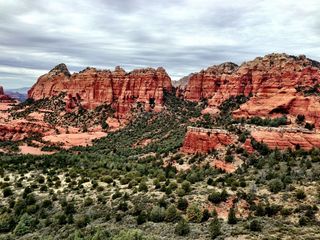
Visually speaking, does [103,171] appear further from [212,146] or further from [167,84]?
[167,84]

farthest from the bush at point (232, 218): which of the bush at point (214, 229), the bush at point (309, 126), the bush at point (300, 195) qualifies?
the bush at point (309, 126)

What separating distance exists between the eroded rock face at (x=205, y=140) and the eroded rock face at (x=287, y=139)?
17.5 ft

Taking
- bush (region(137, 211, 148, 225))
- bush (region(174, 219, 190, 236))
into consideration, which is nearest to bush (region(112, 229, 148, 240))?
bush (region(174, 219, 190, 236))

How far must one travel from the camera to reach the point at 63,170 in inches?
3041

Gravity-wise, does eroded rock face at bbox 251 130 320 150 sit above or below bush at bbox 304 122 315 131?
below

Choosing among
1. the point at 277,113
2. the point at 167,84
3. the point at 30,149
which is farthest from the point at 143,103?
the point at 277,113

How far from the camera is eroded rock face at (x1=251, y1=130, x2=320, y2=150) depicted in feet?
228

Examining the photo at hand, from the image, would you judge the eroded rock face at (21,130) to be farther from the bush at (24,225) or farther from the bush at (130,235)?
the bush at (130,235)

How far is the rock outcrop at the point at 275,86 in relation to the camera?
8444 cm

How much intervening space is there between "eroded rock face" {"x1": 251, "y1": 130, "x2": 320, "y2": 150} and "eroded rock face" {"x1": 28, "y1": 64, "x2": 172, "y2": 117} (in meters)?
83.5

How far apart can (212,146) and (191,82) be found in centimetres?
8580

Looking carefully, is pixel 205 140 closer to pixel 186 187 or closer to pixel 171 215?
pixel 186 187

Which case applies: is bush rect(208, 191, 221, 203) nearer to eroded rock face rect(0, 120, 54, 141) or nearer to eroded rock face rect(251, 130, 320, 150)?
eroded rock face rect(251, 130, 320, 150)

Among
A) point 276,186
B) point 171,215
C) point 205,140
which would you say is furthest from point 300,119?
point 171,215
